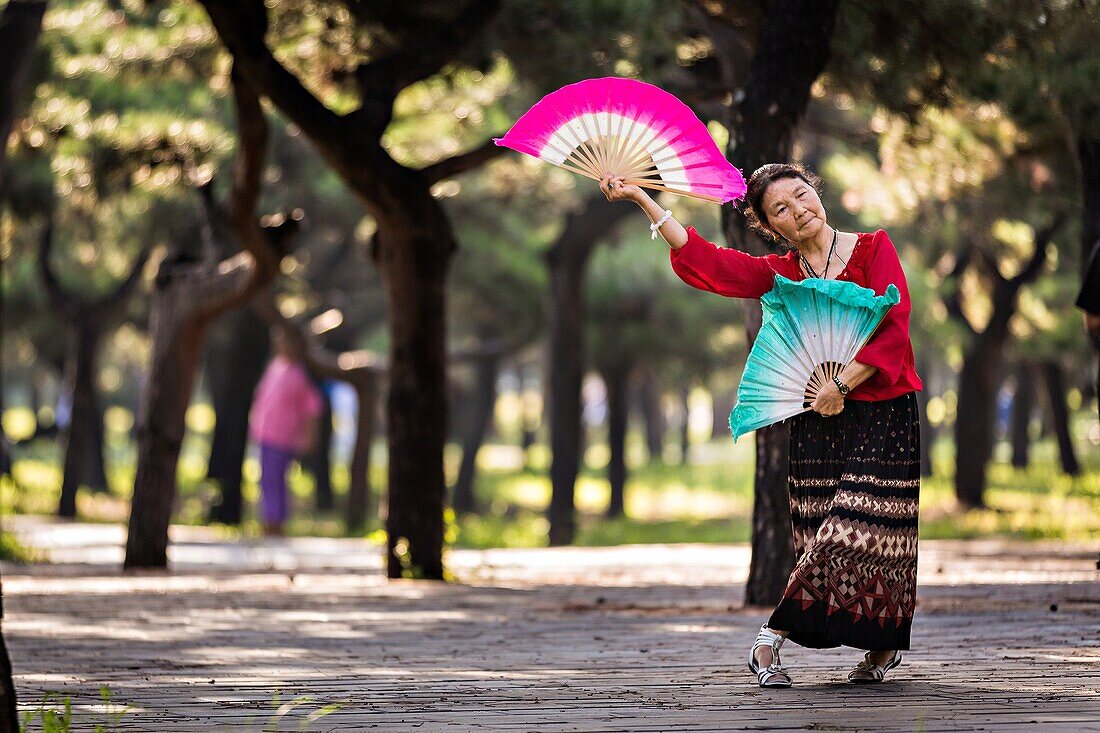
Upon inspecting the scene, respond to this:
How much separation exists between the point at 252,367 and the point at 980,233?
9795 millimetres

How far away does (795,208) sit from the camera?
6.16 m

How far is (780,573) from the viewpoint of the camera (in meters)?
9.32

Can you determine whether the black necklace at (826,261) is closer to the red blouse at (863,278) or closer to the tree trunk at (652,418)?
the red blouse at (863,278)

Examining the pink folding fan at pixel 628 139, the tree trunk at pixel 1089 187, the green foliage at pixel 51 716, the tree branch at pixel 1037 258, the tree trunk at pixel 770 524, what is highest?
the tree branch at pixel 1037 258

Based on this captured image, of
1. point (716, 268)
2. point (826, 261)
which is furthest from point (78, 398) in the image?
point (826, 261)

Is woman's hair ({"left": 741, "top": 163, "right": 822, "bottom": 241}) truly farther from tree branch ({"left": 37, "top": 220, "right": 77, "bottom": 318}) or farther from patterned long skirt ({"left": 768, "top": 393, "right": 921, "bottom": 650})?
tree branch ({"left": 37, "top": 220, "right": 77, "bottom": 318})

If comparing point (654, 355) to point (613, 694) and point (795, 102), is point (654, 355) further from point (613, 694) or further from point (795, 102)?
point (613, 694)

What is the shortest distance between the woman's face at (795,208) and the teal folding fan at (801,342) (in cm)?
19

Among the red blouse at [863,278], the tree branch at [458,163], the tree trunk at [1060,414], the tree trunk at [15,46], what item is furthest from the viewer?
the tree trunk at [1060,414]

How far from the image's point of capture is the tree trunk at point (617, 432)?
27.2 metres

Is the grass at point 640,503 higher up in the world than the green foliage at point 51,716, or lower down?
lower down

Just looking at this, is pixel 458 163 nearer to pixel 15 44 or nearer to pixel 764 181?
pixel 15 44

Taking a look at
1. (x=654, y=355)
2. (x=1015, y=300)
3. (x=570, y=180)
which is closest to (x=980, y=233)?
(x=1015, y=300)

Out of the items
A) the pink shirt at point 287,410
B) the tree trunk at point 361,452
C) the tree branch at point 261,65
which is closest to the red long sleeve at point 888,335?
the tree branch at point 261,65
